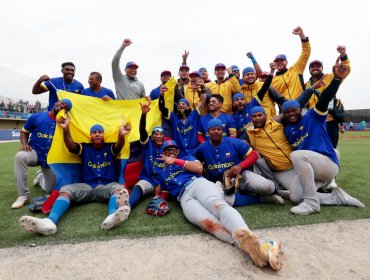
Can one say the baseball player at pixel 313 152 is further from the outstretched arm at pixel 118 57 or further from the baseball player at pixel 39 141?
the baseball player at pixel 39 141

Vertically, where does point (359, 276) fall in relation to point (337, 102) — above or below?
below

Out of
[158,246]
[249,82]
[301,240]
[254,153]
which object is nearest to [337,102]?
[249,82]

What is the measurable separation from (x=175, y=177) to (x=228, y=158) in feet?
3.28

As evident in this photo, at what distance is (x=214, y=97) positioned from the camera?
5.96 metres

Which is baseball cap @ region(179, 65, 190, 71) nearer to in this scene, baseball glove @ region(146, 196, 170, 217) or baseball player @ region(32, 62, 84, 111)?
baseball player @ region(32, 62, 84, 111)

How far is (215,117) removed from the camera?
232 inches

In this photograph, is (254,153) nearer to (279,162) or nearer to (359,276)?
(279,162)

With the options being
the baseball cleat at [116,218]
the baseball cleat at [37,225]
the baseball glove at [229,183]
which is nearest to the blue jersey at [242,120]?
the baseball glove at [229,183]

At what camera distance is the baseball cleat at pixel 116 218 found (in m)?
3.72

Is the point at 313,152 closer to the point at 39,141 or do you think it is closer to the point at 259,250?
the point at 259,250

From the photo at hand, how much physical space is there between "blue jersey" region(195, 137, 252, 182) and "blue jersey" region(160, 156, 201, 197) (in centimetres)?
35

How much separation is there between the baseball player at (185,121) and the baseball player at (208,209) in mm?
1097

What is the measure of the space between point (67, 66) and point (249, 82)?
170 inches

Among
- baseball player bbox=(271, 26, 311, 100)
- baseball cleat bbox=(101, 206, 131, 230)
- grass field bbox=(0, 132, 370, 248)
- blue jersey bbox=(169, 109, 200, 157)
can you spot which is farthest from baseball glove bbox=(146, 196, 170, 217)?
baseball player bbox=(271, 26, 311, 100)
